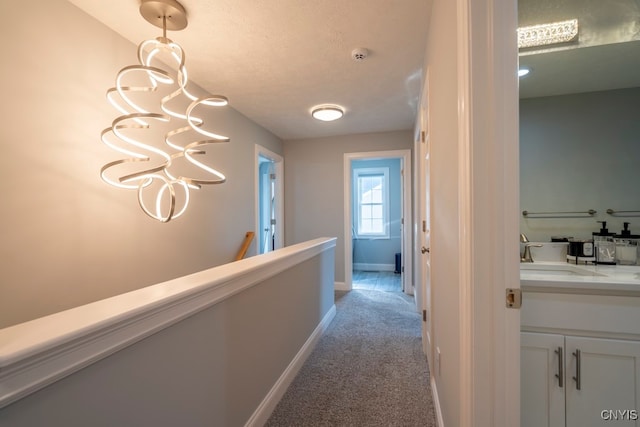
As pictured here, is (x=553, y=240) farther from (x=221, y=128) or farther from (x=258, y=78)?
(x=221, y=128)

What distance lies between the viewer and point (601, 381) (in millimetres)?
1108

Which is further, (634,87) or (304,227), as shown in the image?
(304,227)

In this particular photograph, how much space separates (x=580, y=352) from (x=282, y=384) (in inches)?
63.6

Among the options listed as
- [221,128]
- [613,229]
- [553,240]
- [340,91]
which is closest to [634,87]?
Result: [613,229]

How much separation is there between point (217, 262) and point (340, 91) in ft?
7.40

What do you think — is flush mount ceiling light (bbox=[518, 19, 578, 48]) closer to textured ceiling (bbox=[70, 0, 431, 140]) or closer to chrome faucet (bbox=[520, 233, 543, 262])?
textured ceiling (bbox=[70, 0, 431, 140])

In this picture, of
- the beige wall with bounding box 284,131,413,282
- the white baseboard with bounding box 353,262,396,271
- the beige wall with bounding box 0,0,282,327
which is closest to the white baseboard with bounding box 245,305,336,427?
the beige wall with bounding box 0,0,282,327

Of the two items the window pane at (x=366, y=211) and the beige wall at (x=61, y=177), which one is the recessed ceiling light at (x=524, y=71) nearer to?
the beige wall at (x=61, y=177)

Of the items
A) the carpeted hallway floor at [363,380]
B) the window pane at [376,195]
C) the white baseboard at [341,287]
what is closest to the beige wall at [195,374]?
the carpeted hallway floor at [363,380]

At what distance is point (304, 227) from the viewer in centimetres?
443

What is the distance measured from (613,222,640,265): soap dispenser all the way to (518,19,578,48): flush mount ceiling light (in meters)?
1.14

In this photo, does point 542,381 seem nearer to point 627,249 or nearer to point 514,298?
point 514,298

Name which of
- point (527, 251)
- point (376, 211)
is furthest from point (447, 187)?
point (376, 211)

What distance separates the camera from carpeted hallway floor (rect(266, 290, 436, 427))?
5.28ft
